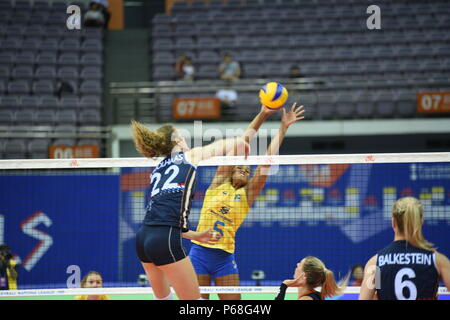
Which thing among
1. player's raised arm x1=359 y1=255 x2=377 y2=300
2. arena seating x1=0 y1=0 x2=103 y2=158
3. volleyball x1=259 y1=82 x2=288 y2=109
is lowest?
player's raised arm x1=359 y1=255 x2=377 y2=300

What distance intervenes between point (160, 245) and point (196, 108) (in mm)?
9761

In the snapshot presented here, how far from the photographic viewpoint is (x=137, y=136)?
5133 millimetres

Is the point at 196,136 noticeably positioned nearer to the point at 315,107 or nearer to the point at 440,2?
the point at 315,107

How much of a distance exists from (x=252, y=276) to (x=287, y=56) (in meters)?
8.20

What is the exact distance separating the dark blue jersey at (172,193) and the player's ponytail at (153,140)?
118 mm

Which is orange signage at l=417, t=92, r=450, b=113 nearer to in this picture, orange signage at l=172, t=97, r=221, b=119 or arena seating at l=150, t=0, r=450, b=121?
arena seating at l=150, t=0, r=450, b=121

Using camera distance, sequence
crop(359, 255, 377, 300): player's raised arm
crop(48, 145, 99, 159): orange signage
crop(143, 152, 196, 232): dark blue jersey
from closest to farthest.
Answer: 1. crop(359, 255, 377, 300): player's raised arm
2. crop(143, 152, 196, 232): dark blue jersey
3. crop(48, 145, 99, 159): orange signage

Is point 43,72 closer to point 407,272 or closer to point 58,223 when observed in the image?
point 58,223

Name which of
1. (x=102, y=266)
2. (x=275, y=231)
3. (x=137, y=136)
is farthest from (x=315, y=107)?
(x=137, y=136)

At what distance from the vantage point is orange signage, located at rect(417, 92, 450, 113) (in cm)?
1407

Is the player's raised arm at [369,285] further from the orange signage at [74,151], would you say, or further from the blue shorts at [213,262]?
the orange signage at [74,151]

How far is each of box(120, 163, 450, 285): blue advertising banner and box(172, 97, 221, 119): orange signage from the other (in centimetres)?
349

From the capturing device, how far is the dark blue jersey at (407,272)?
445 cm

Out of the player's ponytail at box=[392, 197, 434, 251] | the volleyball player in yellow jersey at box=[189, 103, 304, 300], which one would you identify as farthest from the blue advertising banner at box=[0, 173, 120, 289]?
the player's ponytail at box=[392, 197, 434, 251]
